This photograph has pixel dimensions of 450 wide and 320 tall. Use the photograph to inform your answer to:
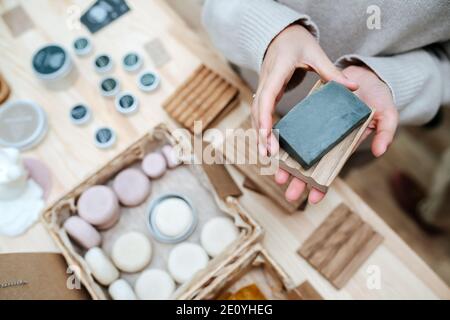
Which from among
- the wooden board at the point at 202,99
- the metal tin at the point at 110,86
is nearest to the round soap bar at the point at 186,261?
the wooden board at the point at 202,99

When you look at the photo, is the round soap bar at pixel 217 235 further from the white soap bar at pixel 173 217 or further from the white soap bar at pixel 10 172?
the white soap bar at pixel 10 172

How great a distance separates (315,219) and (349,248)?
8 cm

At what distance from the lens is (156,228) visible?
0.73 meters

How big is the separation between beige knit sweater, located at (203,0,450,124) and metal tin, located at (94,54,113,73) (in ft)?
0.79

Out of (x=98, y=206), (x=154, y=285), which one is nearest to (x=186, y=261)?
(x=154, y=285)

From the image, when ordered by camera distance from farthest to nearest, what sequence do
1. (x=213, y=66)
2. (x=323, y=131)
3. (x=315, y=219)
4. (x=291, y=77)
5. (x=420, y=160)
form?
(x=420, y=160) → (x=213, y=66) → (x=315, y=219) → (x=291, y=77) → (x=323, y=131)

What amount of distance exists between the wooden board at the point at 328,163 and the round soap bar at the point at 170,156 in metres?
0.24

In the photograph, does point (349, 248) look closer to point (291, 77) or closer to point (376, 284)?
point (376, 284)

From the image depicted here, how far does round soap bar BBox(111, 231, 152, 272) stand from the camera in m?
0.71

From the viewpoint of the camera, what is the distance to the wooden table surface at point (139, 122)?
0.74m

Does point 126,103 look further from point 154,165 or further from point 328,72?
point 328,72

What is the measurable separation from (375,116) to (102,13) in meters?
0.61
